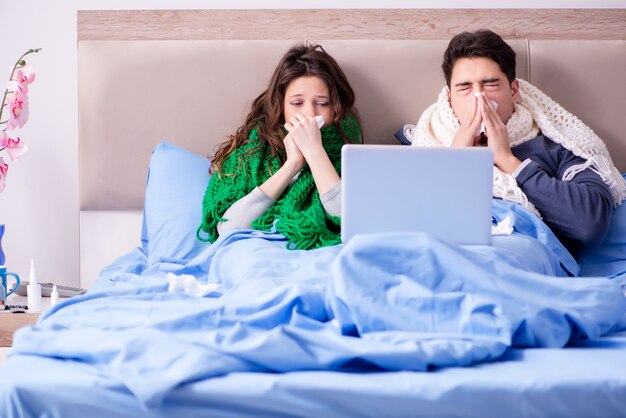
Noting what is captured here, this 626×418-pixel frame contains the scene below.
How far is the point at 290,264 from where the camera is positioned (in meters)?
1.83

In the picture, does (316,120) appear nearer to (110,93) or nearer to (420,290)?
(110,93)

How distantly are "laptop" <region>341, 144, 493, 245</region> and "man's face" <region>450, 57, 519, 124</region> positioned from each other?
28.7 inches

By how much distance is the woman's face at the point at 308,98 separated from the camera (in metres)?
2.44

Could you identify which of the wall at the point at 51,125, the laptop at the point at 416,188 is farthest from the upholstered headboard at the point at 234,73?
the laptop at the point at 416,188

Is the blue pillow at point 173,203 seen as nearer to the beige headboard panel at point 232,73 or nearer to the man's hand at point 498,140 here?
the beige headboard panel at point 232,73

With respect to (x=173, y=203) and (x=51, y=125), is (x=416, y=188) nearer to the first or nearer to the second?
(x=173, y=203)

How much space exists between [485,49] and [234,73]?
2.54ft

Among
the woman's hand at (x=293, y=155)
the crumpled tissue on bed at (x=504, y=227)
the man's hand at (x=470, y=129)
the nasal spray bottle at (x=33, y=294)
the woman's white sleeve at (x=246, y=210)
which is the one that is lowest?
the nasal spray bottle at (x=33, y=294)

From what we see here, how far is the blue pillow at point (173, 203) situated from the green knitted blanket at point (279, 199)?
6cm

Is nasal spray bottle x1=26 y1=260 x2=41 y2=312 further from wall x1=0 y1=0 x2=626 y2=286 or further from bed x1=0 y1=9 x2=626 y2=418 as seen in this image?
wall x1=0 y1=0 x2=626 y2=286

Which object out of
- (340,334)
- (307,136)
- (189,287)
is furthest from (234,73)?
(340,334)

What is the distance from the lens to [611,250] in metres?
2.30

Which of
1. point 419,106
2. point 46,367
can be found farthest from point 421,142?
point 46,367

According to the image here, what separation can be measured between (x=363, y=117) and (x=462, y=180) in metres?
1.04
